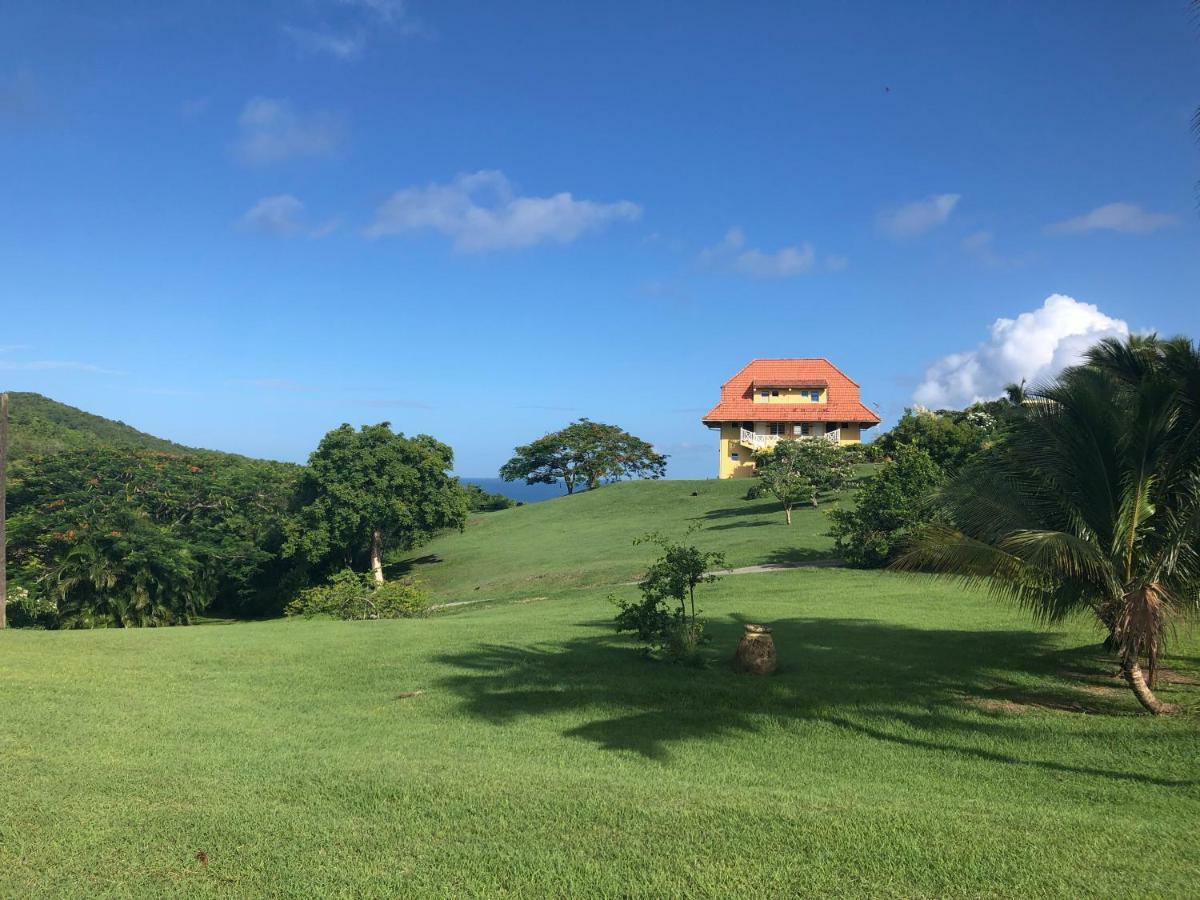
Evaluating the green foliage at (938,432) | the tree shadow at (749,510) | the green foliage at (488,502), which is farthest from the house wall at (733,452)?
the green foliage at (488,502)

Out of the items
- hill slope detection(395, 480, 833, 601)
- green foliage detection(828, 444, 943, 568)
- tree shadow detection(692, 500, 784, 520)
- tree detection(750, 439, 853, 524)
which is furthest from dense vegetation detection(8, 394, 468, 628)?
green foliage detection(828, 444, 943, 568)

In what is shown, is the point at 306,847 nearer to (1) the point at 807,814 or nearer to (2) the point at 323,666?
(1) the point at 807,814

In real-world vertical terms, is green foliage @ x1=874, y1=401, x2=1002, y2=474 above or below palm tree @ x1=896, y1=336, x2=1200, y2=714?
above

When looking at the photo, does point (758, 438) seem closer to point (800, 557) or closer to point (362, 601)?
point (800, 557)

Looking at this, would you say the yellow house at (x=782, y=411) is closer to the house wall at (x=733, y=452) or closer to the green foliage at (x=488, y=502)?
the house wall at (x=733, y=452)

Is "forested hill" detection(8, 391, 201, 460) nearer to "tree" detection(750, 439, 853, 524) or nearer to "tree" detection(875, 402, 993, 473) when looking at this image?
"tree" detection(750, 439, 853, 524)

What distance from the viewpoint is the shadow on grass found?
10.4m

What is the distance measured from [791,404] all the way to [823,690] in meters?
52.7

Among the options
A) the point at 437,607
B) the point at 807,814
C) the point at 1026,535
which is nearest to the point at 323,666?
the point at 807,814

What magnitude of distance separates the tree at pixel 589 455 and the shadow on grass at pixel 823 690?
187 feet

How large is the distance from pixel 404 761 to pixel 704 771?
10.7 ft

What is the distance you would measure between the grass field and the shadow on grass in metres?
0.06

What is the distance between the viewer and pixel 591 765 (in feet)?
30.0

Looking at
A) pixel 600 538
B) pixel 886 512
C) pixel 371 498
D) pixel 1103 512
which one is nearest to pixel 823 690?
pixel 1103 512
